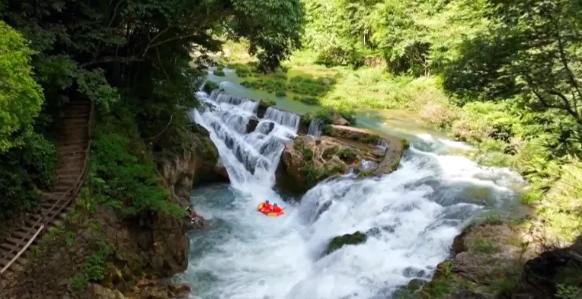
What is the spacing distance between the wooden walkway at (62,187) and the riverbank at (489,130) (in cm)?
808

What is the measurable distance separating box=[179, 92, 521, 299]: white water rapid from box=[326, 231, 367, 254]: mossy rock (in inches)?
11.6

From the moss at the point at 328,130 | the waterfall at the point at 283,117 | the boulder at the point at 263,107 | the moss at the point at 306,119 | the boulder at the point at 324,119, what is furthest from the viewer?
the boulder at the point at 263,107

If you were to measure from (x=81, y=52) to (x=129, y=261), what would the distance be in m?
5.52

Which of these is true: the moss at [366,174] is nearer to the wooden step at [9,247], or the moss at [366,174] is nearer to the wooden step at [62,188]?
the wooden step at [62,188]

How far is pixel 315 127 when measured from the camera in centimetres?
2052

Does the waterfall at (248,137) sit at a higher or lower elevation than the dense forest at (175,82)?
lower

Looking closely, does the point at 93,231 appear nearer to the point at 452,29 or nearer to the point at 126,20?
the point at 126,20

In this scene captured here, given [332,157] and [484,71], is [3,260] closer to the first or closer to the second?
[484,71]

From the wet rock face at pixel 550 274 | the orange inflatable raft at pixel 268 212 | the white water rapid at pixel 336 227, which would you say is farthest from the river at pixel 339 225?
the wet rock face at pixel 550 274

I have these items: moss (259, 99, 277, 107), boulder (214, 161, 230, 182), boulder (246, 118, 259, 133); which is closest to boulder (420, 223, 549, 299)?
boulder (214, 161, 230, 182)

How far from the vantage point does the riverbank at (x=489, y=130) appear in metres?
11.6

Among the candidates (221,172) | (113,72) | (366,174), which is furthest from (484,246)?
(113,72)

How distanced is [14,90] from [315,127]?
46.0 ft

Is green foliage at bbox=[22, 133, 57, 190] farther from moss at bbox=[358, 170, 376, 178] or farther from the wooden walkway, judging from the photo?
moss at bbox=[358, 170, 376, 178]
